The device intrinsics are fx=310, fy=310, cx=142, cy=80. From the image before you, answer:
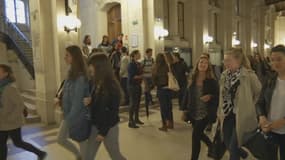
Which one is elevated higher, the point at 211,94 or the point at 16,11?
the point at 16,11

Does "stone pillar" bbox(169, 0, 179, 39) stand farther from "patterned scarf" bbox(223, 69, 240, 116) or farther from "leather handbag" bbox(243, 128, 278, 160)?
"leather handbag" bbox(243, 128, 278, 160)

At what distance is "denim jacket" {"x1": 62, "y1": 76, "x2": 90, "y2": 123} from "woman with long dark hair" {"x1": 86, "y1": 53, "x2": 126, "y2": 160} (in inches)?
4.0

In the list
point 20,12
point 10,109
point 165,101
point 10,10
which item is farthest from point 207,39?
point 10,109

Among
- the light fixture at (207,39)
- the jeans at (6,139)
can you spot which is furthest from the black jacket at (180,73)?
the light fixture at (207,39)

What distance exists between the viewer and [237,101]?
10.3 feet

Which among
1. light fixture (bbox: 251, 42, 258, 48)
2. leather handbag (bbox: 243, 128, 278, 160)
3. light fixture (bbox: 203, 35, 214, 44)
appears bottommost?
leather handbag (bbox: 243, 128, 278, 160)

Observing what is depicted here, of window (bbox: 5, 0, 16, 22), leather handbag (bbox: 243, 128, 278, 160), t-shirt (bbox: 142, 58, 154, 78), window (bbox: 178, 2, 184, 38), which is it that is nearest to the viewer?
leather handbag (bbox: 243, 128, 278, 160)

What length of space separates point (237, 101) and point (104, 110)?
1.35m

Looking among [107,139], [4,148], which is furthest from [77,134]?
[4,148]

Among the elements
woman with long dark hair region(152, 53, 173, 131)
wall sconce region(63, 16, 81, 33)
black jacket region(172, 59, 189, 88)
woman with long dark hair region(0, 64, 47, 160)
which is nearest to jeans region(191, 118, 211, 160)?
woman with long dark hair region(0, 64, 47, 160)

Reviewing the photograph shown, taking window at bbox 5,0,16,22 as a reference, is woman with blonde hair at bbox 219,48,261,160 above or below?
below

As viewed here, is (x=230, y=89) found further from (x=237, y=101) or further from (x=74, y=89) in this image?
(x=74, y=89)

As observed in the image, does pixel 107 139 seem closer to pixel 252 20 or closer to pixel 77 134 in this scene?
pixel 77 134

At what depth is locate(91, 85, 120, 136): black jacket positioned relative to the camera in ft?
9.47
